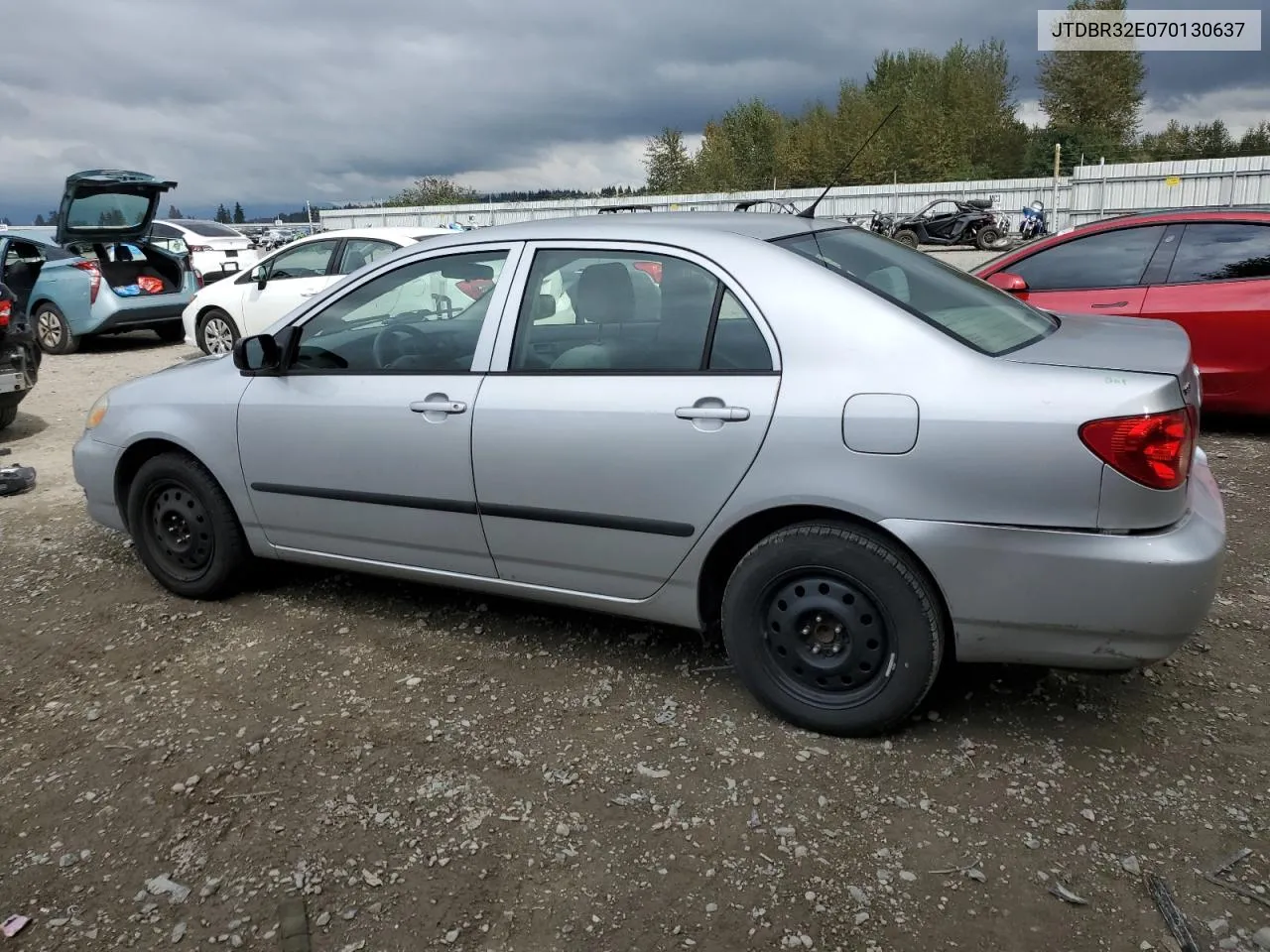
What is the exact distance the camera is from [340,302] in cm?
397

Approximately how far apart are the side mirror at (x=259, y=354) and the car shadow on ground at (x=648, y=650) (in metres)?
1.06

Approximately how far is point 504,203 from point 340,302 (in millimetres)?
34737

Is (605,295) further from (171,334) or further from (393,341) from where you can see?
(171,334)

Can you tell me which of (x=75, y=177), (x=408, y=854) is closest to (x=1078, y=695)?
(x=408, y=854)

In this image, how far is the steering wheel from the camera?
12.3ft

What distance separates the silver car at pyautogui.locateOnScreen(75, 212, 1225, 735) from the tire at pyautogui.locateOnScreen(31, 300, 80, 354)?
380 inches

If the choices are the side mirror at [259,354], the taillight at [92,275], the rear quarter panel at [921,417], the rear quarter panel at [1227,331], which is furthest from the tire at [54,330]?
the rear quarter panel at [1227,331]

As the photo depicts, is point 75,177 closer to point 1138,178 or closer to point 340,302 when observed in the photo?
point 340,302

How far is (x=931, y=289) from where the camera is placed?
3.30 metres

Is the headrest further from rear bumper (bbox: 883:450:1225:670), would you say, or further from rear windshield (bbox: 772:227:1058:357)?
rear bumper (bbox: 883:450:1225:670)

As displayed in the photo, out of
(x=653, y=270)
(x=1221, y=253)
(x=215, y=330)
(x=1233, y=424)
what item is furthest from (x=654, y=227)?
(x=215, y=330)

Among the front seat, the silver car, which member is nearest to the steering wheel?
the silver car

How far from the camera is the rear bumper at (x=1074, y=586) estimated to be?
8.61ft

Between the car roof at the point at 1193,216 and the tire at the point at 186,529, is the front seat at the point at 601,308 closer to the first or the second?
the tire at the point at 186,529
